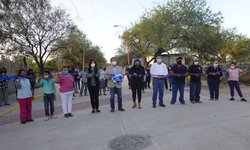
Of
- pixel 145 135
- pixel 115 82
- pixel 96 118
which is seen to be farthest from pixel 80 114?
pixel 145 135

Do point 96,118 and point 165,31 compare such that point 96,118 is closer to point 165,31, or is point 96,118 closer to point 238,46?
point 165,31

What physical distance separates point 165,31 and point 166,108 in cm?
1746

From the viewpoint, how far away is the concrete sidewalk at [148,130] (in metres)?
4.36

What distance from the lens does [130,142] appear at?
455 cm

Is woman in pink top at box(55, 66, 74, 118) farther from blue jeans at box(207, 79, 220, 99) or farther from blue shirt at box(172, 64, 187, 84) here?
blue jeans at box(207, 79, 220, 99)

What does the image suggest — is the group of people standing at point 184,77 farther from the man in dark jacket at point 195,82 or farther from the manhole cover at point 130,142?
the manhole cover at point 130,142

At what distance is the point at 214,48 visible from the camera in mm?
25250

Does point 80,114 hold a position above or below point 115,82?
below

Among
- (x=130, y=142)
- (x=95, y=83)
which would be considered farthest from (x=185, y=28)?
(x=130, y=142)

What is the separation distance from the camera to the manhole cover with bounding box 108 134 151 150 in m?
4.30

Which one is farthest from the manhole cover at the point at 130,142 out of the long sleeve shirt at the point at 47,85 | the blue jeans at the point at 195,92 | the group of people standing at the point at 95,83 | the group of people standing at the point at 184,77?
the blue jeans at the point at 195,92

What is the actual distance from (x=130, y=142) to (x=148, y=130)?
0.83 metres

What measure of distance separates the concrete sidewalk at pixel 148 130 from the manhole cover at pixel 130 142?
4.7 inches

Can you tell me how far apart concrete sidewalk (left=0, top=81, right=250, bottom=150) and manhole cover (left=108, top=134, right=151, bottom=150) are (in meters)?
0.12
